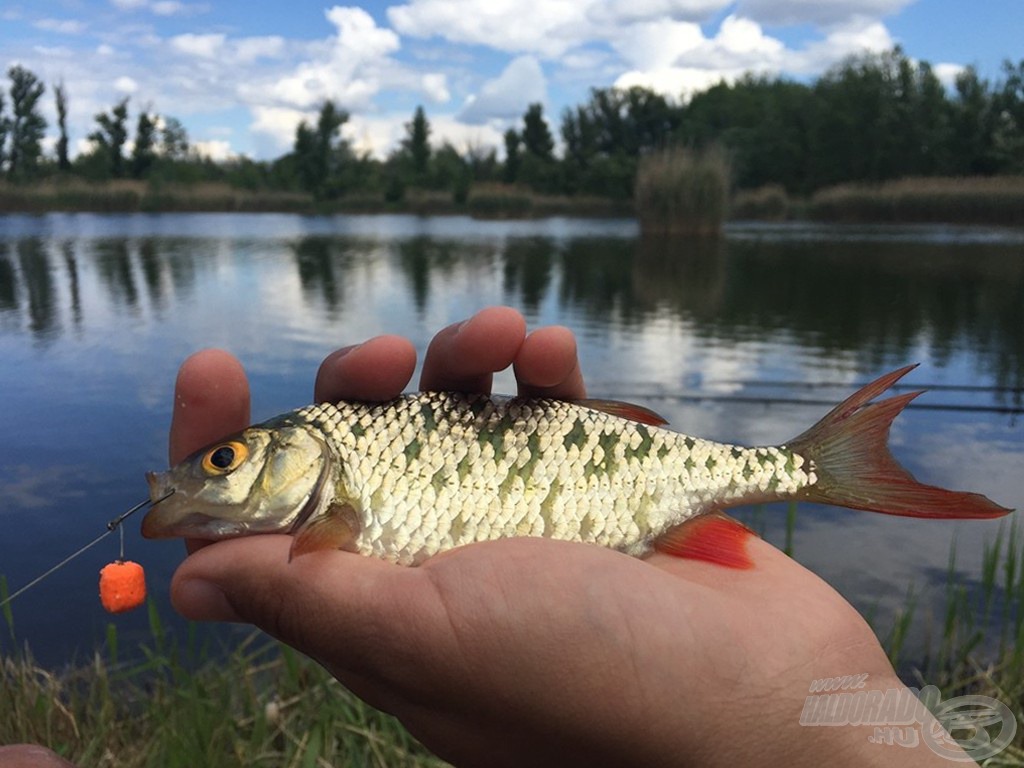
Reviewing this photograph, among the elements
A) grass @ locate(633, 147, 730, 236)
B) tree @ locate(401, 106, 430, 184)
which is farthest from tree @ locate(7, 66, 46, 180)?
grass @ locate(633, 147, 730, 236)

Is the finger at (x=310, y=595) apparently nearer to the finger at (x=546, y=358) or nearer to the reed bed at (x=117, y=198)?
the finger at (x=546, y=358)

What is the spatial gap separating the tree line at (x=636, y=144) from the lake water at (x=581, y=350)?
143ft

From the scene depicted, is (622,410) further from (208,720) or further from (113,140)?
(113,140)

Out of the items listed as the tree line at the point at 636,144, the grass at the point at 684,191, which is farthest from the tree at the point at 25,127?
the grass at the point at 684,191

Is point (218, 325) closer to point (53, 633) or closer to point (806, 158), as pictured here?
point (53, 633)

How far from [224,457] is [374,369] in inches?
18.0

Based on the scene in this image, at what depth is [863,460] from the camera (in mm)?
2191

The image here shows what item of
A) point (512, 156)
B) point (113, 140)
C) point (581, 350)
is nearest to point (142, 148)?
point (113, 140)

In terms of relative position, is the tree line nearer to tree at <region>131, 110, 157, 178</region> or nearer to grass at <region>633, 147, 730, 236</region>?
tree at <region>131, 110, 157, 178</region>

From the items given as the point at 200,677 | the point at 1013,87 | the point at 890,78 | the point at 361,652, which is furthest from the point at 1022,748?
the point at 890,78

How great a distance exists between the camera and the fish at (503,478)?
209 cm

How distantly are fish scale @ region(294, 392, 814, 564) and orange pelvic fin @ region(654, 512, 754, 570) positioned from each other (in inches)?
1.2

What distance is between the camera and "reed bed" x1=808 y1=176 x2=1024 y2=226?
1497 inches

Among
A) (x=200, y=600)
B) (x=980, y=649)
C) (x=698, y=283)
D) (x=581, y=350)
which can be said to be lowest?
(x=980, y=649)
